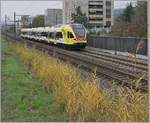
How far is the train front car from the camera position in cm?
4172

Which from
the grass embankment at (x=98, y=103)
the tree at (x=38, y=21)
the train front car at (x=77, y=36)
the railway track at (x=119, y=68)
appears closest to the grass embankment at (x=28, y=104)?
the grass embankment at (x=98, y=103)

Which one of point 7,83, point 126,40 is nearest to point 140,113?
point 7,83

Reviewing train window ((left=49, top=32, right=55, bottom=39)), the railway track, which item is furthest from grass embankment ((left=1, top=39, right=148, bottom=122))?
train window ((left=49, top=32, right=55, bottom=39))

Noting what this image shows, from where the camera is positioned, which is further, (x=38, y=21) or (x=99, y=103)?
(x=38, y=21)

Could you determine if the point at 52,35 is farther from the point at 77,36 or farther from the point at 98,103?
the point at 98,103

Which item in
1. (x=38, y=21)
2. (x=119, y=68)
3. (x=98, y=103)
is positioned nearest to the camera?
(x=98, y=103)

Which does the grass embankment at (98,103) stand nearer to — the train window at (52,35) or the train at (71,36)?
the train at (71,36)

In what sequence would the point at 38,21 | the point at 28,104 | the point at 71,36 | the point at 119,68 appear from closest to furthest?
the point at 28,104
the point at 119,68
the point at 71,36
the point at 38,21

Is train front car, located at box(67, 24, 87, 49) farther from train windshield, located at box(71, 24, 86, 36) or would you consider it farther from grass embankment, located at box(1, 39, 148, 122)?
grass embankment, located at box(1, 39, 148, 122)

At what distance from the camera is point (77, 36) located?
138 feet

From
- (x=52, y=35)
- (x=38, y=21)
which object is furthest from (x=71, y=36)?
(x=38, y=21)

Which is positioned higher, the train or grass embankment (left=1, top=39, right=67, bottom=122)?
the train

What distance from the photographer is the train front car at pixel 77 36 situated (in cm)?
4172

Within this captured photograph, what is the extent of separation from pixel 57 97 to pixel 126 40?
24.8 meters
